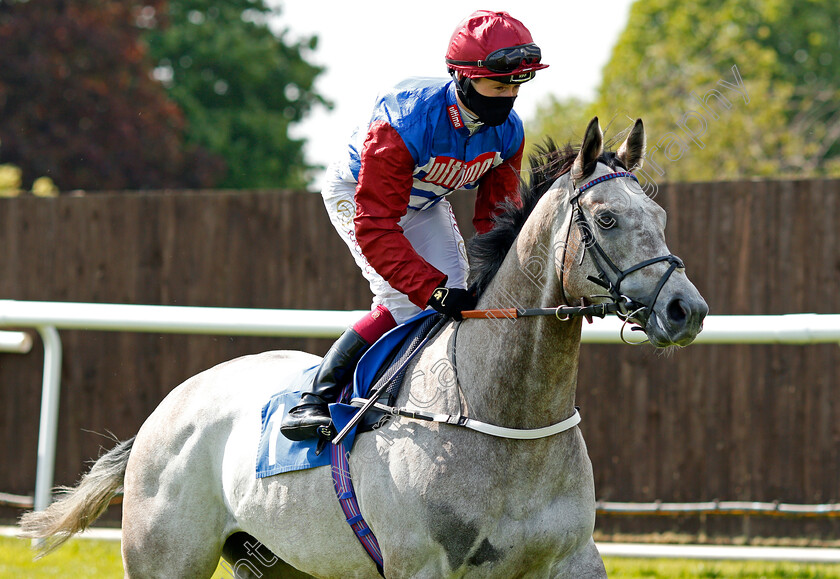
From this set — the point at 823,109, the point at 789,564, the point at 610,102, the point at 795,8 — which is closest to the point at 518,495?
the point at 789,564

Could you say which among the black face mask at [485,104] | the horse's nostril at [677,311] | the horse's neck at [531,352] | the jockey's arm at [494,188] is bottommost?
the horse's neck at [531,352]

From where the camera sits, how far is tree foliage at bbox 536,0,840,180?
52.5ft

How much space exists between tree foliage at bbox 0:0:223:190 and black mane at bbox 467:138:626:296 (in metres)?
17.2

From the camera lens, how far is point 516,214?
2969mm

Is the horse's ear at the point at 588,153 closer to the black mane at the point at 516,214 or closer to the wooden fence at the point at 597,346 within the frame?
the black mane at the point at 516,214

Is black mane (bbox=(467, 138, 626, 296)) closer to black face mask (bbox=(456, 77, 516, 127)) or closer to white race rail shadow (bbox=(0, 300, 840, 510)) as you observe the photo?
black face mask (bbox=(456, 77, 516, 127))

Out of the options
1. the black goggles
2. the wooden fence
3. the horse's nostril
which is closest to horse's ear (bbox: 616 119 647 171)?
the black goggles

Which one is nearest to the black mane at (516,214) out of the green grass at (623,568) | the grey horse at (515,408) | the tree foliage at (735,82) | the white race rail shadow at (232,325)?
the grey horse at (515,408)

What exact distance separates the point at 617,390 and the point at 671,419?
1.20ft

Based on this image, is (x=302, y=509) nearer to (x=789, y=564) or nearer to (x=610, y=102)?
(x=789, y=564)

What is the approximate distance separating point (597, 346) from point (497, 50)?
3.36 metres

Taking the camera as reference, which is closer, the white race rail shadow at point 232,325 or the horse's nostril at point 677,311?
the horse's nostril at point 677,311

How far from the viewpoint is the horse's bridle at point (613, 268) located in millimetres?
2441

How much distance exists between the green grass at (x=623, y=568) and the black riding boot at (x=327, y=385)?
6.44 ft
